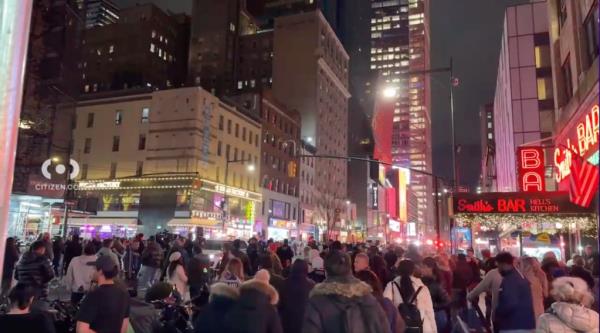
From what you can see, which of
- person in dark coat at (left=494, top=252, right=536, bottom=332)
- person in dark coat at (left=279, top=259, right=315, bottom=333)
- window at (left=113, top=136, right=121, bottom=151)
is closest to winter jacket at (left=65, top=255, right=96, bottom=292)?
person in dark coat at (left=279, top=259, right=315, bottom=333)

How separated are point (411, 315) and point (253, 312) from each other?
2.91 meters

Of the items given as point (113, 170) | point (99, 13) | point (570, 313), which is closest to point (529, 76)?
point (570, 313)

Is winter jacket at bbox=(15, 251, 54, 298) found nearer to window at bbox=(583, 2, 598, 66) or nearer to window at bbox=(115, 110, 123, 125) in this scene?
window at bbox=(583, 2, 598, 66)

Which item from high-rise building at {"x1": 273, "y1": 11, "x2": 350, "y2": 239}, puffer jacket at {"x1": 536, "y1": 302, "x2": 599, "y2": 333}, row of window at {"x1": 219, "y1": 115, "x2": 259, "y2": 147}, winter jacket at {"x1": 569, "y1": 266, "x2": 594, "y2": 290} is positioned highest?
high-rise building at {"x1": 273, "y1": 11, "x2": 350, "y2": 239}

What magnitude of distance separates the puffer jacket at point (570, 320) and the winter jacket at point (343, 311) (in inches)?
70.0

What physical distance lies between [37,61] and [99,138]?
18324 millimetres

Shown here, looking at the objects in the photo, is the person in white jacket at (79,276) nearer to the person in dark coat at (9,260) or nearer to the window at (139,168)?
the person in dark coat at (9,260)

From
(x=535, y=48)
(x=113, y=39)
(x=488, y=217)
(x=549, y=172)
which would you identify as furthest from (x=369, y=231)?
(x=488, y=217)

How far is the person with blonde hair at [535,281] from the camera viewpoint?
7.60 m

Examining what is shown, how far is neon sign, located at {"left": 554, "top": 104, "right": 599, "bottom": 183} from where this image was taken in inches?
471

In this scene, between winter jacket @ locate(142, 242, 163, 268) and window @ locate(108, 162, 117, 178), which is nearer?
winter jacket @ locate(142, 242, 163, 268)

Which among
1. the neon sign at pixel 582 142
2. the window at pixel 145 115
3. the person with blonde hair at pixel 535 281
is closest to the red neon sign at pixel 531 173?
the neon sign at pixel 582 142

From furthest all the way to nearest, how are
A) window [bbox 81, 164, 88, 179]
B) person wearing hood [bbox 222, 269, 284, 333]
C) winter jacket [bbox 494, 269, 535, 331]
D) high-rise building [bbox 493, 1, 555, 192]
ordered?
1. window [bbox 81, 164, 88, 179]
2. high-rise building [bbox 493, 1, 555, 192]
3. winter jacket [bbox 494, 269, 535, 331]
4. person wearing hood [bbox 222, 269, 284, 333]

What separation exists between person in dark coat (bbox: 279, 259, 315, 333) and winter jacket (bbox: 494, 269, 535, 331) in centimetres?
281
